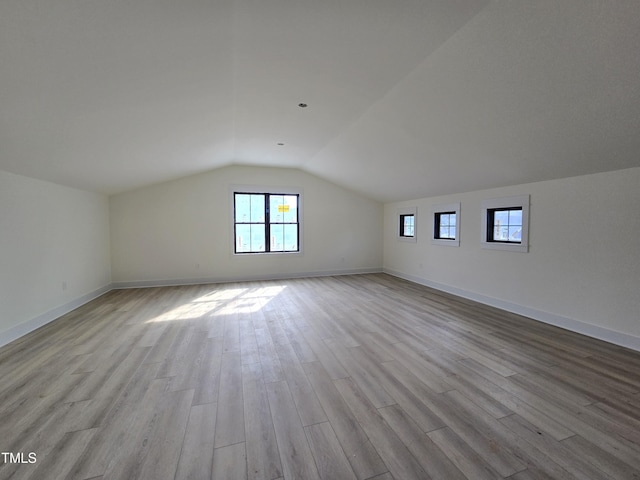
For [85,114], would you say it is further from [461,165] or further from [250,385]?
[461,165]

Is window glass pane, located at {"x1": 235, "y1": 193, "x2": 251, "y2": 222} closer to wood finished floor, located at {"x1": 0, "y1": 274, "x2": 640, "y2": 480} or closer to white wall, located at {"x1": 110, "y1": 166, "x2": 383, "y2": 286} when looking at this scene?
white wall, located at {"x1": 110, "y1": 166, "x2": 383, "y2": 286}

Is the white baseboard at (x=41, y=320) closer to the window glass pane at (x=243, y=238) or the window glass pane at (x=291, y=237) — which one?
the window glass pane at (x=243, y=238)

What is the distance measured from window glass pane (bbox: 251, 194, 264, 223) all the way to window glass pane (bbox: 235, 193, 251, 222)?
0.31ft

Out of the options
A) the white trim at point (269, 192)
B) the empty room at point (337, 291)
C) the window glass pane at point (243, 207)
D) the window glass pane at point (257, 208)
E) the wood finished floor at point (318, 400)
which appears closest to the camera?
the wood finished floor at point (318, 400)

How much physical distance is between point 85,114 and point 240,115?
5.16 ft

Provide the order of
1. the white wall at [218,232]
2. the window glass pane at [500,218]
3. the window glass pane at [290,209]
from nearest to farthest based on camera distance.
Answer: the window glass pane at [500,218]
the white wall at [218,232]
the window glass pane at [290,209]

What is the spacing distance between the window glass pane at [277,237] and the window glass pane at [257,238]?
0.24 meters

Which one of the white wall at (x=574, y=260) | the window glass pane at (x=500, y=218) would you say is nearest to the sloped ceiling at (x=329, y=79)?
the white wall at (x=574, y=260)

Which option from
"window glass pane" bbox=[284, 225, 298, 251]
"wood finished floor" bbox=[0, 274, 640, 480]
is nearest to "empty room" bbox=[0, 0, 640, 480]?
"wood finished floor" bbox=[0, 274, 640, 480]

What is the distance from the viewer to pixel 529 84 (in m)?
2.23

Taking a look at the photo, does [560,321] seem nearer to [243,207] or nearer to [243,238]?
[243,238]

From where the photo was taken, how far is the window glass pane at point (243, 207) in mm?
6461

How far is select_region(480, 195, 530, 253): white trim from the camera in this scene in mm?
3850

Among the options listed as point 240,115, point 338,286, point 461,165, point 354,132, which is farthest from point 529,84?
point 338,286
